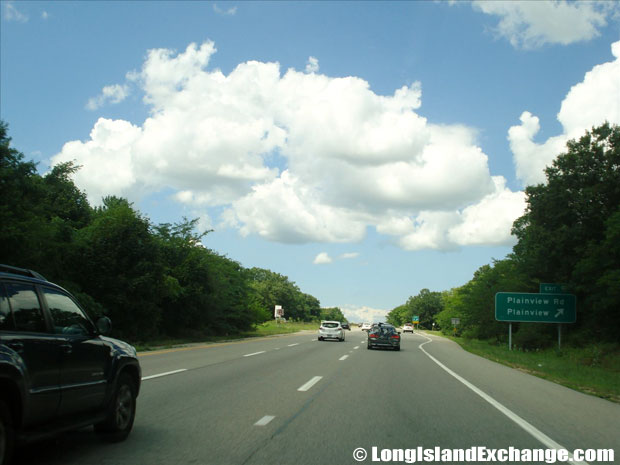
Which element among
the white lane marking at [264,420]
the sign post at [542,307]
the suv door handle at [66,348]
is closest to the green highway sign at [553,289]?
the sign post at [542,307]

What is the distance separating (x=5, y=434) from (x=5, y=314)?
101cm

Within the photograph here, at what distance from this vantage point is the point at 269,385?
39.8 feet

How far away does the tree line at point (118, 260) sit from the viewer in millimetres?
22547

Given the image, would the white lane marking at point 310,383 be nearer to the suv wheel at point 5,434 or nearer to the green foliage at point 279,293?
the suv wheel at point 5,434

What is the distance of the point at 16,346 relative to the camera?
4.68 metres

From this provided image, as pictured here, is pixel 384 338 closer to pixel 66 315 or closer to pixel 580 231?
pixel 580 231

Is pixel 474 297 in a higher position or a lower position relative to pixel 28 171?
lower

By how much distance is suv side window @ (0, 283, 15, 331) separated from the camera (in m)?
4.71

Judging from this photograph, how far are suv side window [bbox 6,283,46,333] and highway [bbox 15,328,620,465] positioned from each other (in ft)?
4.88

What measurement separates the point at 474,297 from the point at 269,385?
143ft

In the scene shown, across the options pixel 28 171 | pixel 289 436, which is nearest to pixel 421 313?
pixel 28 171

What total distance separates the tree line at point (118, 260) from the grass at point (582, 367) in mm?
19564

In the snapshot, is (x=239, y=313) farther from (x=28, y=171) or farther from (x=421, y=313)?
(x=421, y=313)

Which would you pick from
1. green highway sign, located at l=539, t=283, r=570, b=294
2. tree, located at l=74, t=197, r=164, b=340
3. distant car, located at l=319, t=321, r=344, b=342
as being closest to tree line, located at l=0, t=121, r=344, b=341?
tree, located at l=74, t=197, r=164, b=340
